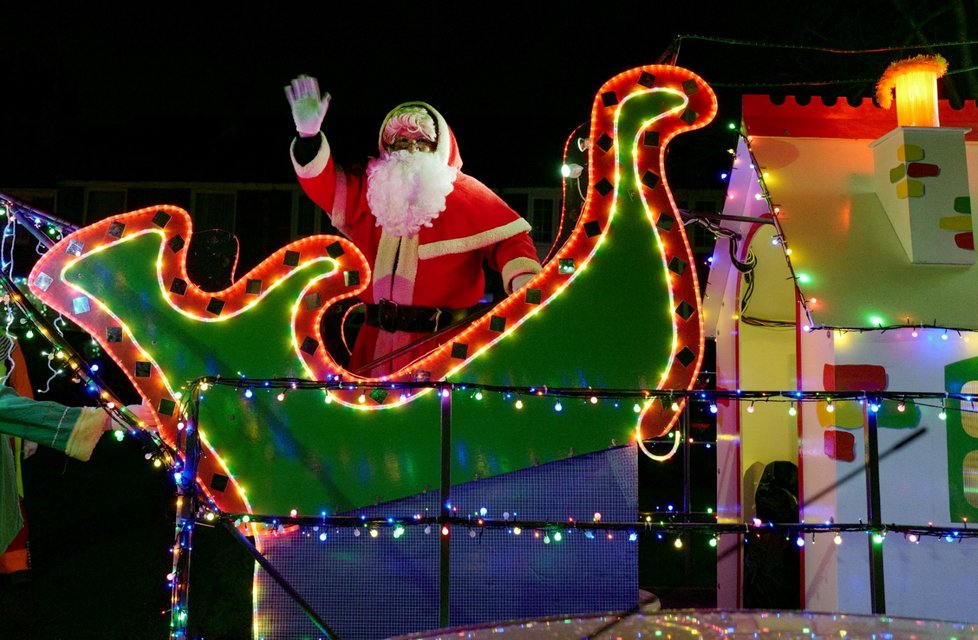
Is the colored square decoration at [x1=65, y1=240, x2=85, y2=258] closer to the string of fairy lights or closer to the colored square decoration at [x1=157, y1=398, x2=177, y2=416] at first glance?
the colored square decoration at [x1=157, y1=398, x2=177, y2=416]

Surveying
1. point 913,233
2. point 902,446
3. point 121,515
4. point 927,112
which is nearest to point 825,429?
point 902,446

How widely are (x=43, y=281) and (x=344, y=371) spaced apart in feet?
5.44

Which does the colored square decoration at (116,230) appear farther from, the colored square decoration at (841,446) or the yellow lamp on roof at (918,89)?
the yellow lamp on roof at (918,89)

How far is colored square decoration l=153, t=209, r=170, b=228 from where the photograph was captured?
4797mm

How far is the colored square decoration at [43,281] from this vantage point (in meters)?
4.62

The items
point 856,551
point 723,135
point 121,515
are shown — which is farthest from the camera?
point 723,135

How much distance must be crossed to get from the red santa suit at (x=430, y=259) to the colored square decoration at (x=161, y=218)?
2.79 feet

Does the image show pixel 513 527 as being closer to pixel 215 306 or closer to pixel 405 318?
pixel 405 318

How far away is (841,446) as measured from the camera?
209 inches

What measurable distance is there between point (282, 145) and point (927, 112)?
17.6m

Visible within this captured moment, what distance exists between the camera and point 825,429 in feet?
17.9

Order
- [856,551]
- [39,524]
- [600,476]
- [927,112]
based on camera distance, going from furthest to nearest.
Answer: [39,524]
[927,112]
[856,551]
[600,476]

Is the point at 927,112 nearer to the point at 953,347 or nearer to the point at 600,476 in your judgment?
the point at 953,347

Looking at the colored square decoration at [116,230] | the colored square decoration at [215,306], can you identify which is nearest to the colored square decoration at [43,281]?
the colored square decoration at [116,230]
